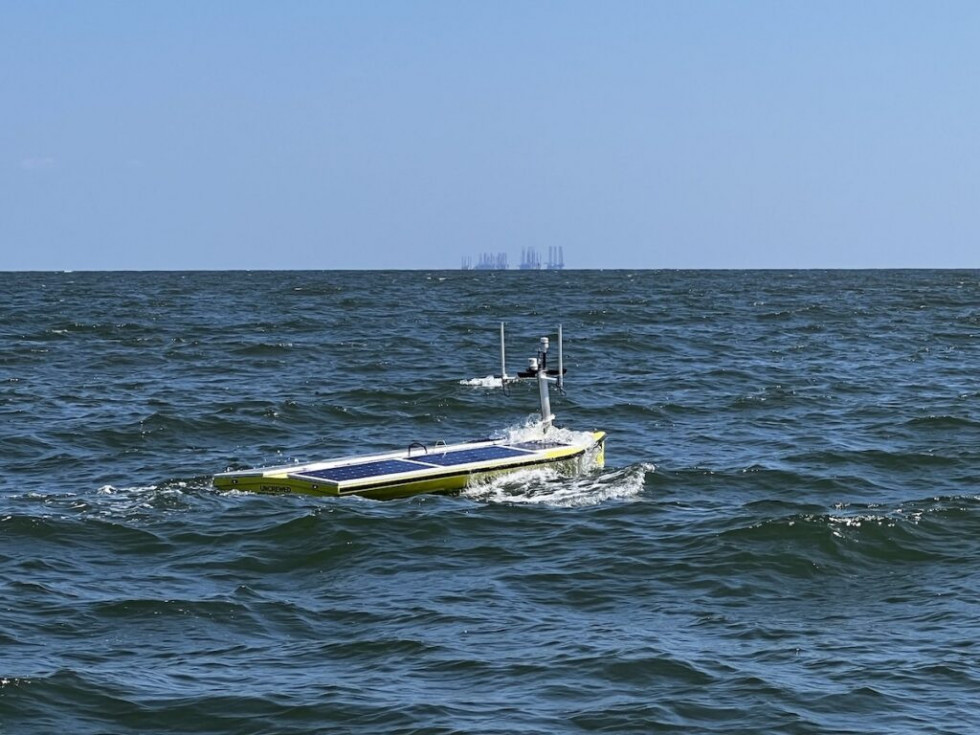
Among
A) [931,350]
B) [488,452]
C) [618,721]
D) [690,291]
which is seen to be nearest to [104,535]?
[488,452]

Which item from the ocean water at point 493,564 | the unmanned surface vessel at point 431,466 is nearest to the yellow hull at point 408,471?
the unmanned surface vessel at point 431,466

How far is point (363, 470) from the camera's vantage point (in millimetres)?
31141

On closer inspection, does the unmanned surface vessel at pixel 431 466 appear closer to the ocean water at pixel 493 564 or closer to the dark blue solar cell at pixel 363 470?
the dark blue solar cell at pixel 363 470

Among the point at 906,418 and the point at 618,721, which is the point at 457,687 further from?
the point at 906,418

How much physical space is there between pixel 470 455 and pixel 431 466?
2.01 meters

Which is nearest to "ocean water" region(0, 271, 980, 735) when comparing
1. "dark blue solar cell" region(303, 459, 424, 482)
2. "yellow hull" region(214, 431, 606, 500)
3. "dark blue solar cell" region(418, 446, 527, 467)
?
"yellow hull" region(214, 431, 606, 500)

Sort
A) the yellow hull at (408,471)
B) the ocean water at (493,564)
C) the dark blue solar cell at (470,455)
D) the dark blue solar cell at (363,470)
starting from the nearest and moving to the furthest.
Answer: the ocean water at (493,564) < the yellow hull at (408,471) < the dark blue solar cell at (363,470) < the dark blue solar cell at (470,455)

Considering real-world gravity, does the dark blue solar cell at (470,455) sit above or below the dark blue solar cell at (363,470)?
above

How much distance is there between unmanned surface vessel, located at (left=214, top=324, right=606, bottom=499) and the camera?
30047mm

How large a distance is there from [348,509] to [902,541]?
10.5 meters

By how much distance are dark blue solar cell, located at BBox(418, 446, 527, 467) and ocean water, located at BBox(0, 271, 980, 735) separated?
1.02 m

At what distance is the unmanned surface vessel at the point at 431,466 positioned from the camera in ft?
98.6

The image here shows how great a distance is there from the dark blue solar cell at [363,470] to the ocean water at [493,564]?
4.73 feet

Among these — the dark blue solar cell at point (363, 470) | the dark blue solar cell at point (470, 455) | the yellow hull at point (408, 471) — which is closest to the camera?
the yellow hull at point (408, 471)
